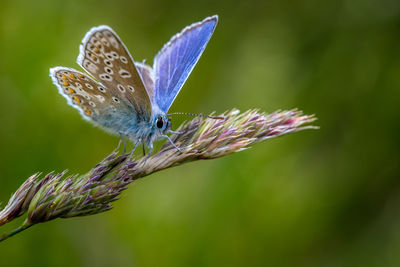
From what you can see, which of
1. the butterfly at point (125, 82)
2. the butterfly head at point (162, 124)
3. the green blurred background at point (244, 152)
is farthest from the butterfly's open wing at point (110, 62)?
the green blurred background at point (244, 152)

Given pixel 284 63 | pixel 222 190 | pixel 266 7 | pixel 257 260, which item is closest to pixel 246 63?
pixel 284 63

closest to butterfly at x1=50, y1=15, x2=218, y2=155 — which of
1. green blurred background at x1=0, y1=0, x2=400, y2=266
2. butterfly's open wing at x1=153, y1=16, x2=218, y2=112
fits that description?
butterfly's open wing at x1=153, y1=16, x2=218, y2=112

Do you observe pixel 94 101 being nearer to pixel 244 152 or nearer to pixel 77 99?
pixel 77 99

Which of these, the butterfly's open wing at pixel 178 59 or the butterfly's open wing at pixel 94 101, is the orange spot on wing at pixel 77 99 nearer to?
the butterfly's open wing at pixel 94 101

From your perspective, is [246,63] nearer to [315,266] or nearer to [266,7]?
[266,7]

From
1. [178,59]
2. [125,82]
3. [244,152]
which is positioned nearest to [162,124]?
[125,82]

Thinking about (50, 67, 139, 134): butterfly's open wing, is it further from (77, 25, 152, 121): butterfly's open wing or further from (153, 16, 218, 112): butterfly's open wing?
(153, 16, 218, 112): butterfly's open wing
